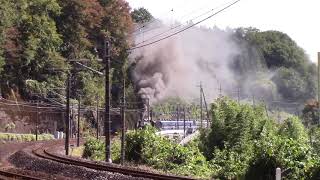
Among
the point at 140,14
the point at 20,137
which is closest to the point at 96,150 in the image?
the point at 20,137

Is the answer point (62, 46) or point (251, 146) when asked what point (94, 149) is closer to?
point (251, 146)

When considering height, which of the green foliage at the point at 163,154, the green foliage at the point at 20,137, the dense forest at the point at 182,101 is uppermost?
the dense forest at the point at 182,101

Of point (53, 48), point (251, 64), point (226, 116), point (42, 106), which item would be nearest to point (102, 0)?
point (53, 48)

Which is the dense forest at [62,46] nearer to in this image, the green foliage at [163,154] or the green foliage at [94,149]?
the green foliage at [94,149]

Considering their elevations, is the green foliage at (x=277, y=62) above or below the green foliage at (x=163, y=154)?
above

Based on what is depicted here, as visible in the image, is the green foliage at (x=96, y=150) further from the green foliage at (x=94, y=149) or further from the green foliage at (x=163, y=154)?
the green foliage at (x=163, y=154)

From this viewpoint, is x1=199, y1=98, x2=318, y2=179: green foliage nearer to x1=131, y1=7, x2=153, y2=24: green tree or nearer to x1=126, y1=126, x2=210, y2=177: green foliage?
x1=126, y1=126, x2=210, y2=177: green foliage

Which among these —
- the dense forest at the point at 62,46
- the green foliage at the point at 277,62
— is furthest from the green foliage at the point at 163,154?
the green foliage at the point at 277,62

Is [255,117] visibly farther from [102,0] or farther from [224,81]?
[224,81]

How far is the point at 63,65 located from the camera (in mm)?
73312

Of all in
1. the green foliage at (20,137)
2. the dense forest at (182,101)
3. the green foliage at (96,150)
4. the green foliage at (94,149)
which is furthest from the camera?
the green foliage at (20,137)

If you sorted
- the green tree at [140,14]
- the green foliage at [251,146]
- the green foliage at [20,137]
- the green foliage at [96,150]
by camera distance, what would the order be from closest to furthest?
the green foliage at [251,146] → the green foliage at [96,150] → the green foliage at [20,137] → the green tree at [140,14]

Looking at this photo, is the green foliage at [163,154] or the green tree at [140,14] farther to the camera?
the green tree at [140,14]

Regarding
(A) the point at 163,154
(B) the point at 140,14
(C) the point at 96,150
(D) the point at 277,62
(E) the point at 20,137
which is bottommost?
(E) the point at 20,137
